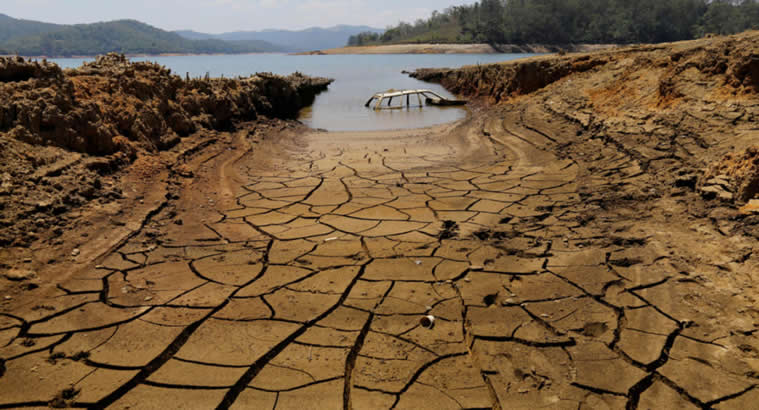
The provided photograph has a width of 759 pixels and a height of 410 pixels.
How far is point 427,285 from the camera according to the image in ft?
9.69

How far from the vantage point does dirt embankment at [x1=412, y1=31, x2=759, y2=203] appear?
156 inches

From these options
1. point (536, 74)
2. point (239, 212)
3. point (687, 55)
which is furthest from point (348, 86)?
point (239, 212)

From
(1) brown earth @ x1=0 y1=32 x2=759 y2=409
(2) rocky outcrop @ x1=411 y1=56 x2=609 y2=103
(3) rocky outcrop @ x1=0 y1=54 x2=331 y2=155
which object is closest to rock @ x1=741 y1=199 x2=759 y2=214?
(1) brown earth @ x1=0 y1=32 x2=759 y2=409

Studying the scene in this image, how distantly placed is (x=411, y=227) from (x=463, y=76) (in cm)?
1751

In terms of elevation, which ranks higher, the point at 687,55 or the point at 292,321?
the point at 687,55

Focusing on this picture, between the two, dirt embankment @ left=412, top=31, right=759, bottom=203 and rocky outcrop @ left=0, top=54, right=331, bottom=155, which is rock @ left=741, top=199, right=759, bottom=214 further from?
rocky outcrop @ left=0, top=54, right=331, bottom=155

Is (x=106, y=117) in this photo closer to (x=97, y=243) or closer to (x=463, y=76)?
(x=97, y=243)

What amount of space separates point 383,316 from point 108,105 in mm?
4912

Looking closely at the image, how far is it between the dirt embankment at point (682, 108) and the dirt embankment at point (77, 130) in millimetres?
5525

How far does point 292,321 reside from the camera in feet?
8.43

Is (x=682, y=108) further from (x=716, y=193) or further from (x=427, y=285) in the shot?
(x=427, y=285)

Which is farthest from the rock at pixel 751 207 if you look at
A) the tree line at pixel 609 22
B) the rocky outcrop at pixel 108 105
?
the tree line at pixel 609 22

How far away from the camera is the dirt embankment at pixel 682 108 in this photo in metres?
3.96

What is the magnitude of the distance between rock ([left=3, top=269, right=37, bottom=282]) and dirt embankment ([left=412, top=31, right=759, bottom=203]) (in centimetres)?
517
